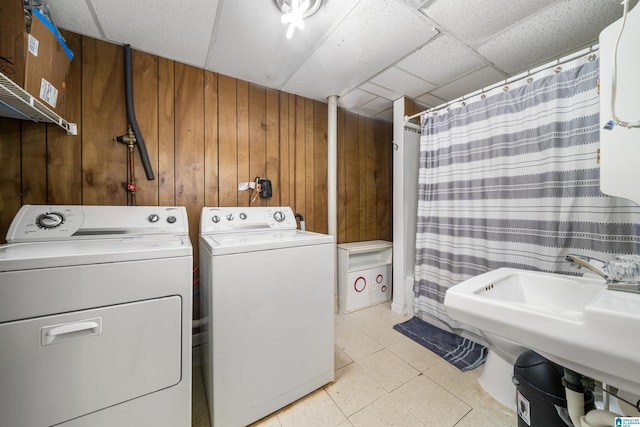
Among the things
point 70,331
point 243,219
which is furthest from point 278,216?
point 70,331

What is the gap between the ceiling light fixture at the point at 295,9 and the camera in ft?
3.75

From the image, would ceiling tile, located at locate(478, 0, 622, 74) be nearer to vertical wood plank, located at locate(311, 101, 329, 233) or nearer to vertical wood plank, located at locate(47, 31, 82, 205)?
vertical wood plank, located at locate(311, 101, 329, 233)

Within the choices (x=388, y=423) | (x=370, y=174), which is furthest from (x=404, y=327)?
(x=370, y=174)

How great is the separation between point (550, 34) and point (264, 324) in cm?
238

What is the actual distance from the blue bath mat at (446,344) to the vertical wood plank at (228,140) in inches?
71.6

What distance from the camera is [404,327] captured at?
198cm

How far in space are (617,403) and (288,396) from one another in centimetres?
154

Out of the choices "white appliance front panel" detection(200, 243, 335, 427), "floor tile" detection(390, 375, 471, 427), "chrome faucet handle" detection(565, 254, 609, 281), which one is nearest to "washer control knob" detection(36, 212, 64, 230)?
"white appliance front panel" detection(200, 243, 335, 427)

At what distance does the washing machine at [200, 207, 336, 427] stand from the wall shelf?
98 cm

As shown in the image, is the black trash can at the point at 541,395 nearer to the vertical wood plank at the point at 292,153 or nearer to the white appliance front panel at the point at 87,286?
the white appliance front panel at the point at 87,286

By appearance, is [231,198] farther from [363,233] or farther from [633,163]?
[633,163]

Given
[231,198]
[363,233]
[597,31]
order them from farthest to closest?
[363,233] < [231,198] < [597,31]

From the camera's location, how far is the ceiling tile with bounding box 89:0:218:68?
1.20 m

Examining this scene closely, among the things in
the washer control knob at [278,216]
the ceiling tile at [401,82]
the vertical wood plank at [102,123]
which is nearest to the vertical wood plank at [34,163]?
the vertical wood plank at [102,123]
